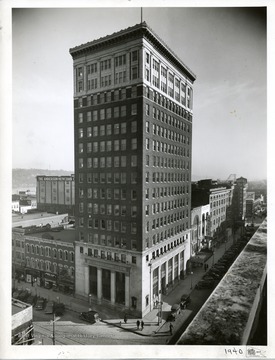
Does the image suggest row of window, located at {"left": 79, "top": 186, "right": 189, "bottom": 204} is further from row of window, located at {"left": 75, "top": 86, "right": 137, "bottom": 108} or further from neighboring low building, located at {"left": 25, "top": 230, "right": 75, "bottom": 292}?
row of window, located at {"left": 75, "top": 86, "right": 137, "bottom": 108}

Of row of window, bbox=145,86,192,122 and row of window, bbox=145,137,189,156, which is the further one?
row of window, bbox=145,137,189,156

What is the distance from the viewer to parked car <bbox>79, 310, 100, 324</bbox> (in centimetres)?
2673

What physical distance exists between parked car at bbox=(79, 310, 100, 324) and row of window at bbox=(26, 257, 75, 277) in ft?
26.8

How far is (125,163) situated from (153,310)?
1653 cm

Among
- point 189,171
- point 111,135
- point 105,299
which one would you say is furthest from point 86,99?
point 105,299

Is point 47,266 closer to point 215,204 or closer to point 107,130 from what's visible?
point 107,130

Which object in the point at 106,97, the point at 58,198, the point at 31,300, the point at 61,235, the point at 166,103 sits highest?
the point at 166,103

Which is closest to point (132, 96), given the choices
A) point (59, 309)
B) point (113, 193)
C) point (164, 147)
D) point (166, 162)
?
point (164, 147)

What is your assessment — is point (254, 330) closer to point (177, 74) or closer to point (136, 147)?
point (136, 147)

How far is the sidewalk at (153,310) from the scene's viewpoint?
25594 mm

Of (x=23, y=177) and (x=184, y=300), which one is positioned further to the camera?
(x=184, y=300)

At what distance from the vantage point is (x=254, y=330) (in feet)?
61.1

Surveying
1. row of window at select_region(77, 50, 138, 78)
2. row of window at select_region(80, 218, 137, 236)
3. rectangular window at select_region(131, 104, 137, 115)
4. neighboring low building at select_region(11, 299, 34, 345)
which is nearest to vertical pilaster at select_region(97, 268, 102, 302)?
row of window at select_region(80, 218, 137, 236)

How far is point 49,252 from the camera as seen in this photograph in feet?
121
